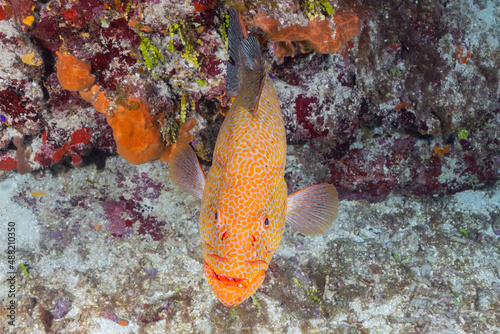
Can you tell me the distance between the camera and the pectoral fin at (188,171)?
2.85 m

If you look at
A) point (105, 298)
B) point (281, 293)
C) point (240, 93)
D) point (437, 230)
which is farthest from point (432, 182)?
point (105, 298)

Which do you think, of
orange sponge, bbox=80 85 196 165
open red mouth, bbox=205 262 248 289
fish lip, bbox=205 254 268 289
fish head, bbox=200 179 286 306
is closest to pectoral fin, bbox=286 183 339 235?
fish head, bbox=200 179 286 306

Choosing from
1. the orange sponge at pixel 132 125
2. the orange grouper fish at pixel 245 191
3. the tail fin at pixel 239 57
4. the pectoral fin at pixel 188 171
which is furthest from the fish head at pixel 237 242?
the orange sponge at pixel 132 125

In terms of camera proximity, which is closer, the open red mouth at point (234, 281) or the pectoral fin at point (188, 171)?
the open red mouth at point (234, 281)

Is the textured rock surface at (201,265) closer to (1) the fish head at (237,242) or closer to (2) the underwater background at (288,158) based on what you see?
(2) the underwater background at (288,158)

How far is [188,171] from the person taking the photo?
288 centimetres

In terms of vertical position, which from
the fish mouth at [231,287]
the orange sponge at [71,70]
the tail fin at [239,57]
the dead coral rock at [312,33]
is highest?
the dead coral rock at [312,33]

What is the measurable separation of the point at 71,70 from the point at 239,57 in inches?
76.9

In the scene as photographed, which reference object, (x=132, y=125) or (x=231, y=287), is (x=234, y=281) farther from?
(x=132, y=125)

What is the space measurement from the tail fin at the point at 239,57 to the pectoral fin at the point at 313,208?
134 centimetres

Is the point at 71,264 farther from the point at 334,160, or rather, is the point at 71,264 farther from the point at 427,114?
the point at 427,114

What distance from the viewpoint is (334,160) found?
16.2 ft

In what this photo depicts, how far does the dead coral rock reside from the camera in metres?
3.16

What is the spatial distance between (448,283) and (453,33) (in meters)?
4.28
